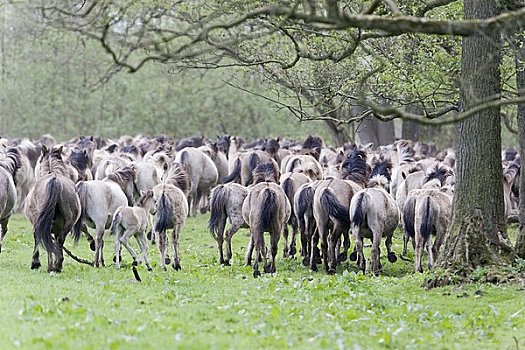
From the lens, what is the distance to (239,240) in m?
20.8

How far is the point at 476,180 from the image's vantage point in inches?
497

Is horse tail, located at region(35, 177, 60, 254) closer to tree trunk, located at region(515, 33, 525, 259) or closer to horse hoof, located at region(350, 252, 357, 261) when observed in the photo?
horse hoof, located at region(350, 252, 357, 261)

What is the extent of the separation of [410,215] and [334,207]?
149cm

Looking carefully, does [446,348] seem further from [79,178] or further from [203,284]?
[79,178]

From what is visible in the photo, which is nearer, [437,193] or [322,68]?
[437,193]

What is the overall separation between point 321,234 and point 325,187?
33.5 inches

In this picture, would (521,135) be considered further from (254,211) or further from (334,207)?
(254,211)

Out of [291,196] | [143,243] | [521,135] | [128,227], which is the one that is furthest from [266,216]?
[521,135]

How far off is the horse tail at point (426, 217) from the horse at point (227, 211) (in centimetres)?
336

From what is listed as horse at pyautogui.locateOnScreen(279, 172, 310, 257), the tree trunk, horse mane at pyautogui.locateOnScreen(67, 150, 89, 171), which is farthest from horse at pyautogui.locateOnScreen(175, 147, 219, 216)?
the tree trunk

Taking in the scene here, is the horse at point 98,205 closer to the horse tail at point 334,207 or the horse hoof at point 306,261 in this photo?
the horse hoof at point 306,261

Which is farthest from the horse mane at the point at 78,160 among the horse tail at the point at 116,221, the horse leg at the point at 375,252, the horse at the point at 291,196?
the horse leg at the point at 375,252

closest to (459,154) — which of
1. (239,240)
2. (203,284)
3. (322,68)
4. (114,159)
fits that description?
(203,284)

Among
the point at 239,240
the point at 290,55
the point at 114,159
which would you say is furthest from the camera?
the point at 114,159
